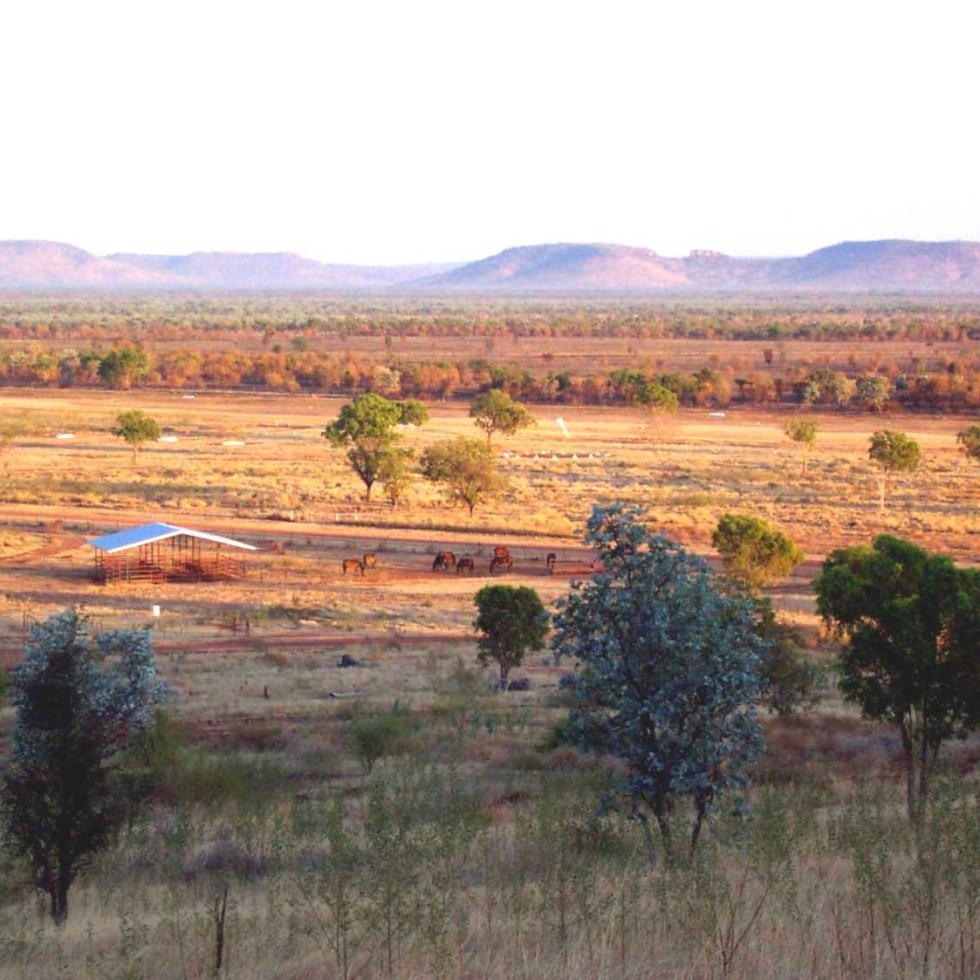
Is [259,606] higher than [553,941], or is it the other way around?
[553,941]

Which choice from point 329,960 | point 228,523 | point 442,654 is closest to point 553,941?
point 329,960

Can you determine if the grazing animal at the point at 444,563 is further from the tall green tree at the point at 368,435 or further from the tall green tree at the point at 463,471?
the tall green tree at the point at 368,435

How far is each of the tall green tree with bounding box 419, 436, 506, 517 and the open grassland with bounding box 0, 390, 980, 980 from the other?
94 centimetres

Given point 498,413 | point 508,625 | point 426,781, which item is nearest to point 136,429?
point 498,413

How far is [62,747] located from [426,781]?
17.0 ft

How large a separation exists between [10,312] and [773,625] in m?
185

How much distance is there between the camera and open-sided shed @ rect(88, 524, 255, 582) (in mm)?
35875

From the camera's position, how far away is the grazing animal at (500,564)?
37.6m

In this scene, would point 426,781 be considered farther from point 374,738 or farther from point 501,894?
point 501,894

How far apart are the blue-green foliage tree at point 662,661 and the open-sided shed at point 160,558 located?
83.4 ft

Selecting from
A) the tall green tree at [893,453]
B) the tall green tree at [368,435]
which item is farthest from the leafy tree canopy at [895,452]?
the tall green tree at [368,435]

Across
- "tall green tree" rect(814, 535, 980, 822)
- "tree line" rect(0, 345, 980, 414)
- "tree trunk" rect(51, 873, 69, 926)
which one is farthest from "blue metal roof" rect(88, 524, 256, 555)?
"tree line" rect(0, 345, 980, 414)

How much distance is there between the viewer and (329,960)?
9172 mm

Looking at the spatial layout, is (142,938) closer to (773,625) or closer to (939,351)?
(773,625)
